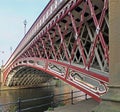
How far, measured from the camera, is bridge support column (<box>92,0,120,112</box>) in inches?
183

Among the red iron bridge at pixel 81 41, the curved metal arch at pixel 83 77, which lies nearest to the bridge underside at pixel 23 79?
the red iron bridge at pixel 81 41

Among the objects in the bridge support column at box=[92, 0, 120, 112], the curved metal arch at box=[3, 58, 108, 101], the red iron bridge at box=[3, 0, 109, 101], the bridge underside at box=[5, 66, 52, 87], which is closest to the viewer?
the bridge support column at box=[92, 0, 120, 112]

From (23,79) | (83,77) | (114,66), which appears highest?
(114,66)

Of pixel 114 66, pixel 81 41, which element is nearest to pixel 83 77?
pixel 81 41

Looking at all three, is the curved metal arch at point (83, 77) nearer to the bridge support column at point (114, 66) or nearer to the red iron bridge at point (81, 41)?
the red iron bridge at point (81, 41)

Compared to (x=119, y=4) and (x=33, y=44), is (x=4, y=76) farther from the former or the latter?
(x=119, y=4)

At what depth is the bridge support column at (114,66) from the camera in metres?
4.66

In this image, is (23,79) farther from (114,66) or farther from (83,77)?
(114,66)

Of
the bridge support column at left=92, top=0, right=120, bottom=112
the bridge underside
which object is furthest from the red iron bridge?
the bridge underside

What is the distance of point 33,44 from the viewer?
3188 cm

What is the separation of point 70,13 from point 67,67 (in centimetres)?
315

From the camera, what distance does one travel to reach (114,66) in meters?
4.83

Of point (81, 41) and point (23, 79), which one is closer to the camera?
point (81, 41)

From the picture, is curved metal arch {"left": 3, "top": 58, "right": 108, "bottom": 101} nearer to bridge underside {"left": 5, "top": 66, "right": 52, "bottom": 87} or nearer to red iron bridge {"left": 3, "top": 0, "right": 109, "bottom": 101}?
red iron bridge {"left": 3, "top": 0, "right": 109, "bottom": 101}
